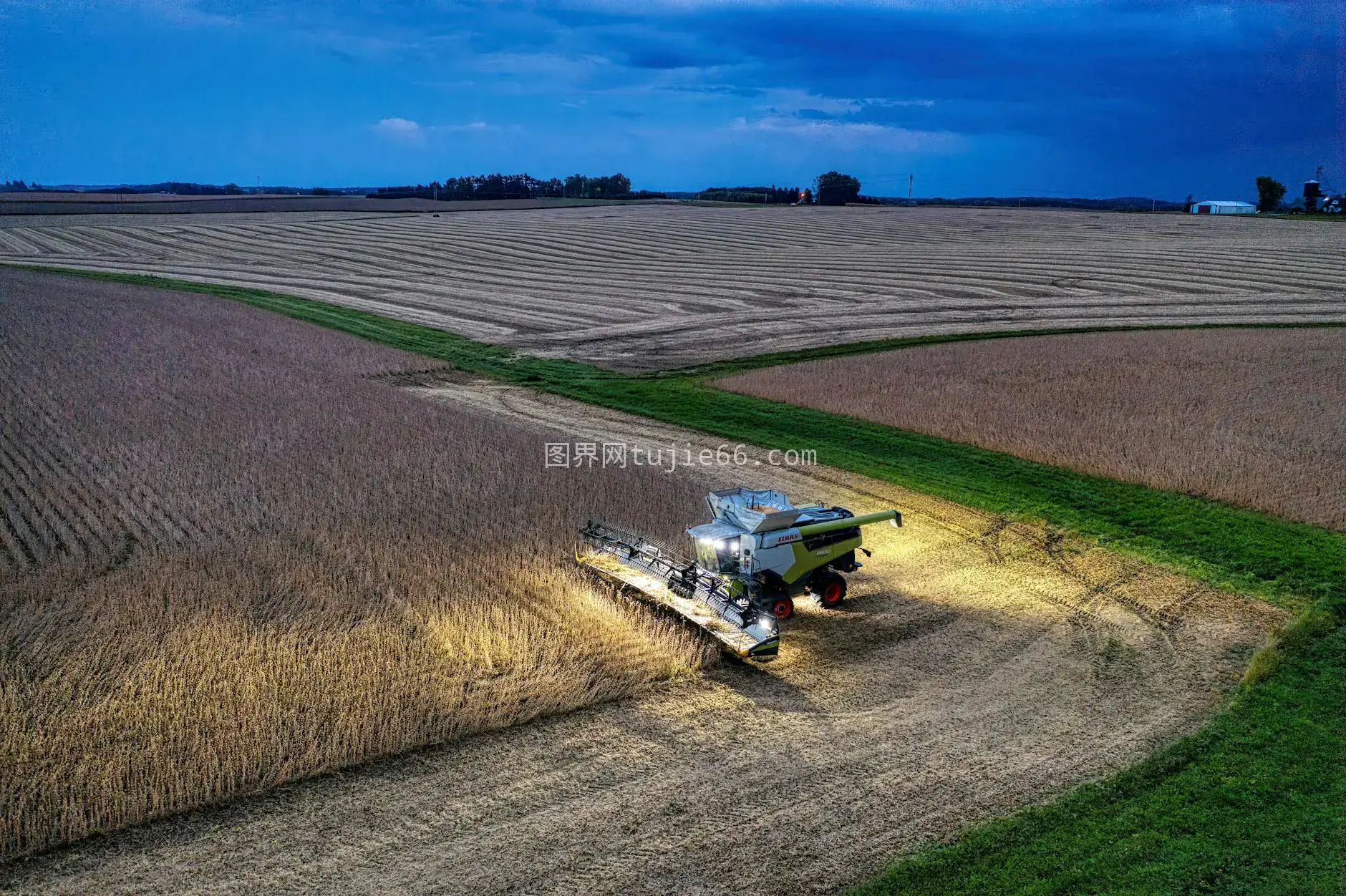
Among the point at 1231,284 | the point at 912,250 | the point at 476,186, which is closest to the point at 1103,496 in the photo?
the point at 1231,284

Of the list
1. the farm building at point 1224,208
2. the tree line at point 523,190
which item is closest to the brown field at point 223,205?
the tree line at point 523,190

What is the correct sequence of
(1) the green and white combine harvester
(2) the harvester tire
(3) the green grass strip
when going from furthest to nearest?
(2) the harvester tire
(1) the green and white combine harvester
(3) the green grass strip

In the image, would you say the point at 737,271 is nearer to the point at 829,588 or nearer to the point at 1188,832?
the point at 829,588

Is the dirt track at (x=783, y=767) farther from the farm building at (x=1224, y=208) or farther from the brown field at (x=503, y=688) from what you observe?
the farm building at (x=1224, y=208)

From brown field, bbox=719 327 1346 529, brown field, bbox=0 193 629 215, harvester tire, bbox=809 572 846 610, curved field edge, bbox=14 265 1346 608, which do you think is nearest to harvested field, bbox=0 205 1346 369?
curved field edge, bbox=14 265 1346 608

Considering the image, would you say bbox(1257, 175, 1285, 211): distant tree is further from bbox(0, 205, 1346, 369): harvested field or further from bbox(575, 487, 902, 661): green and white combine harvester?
bbox(575, 487, 902, 661): green and white combine harvester
